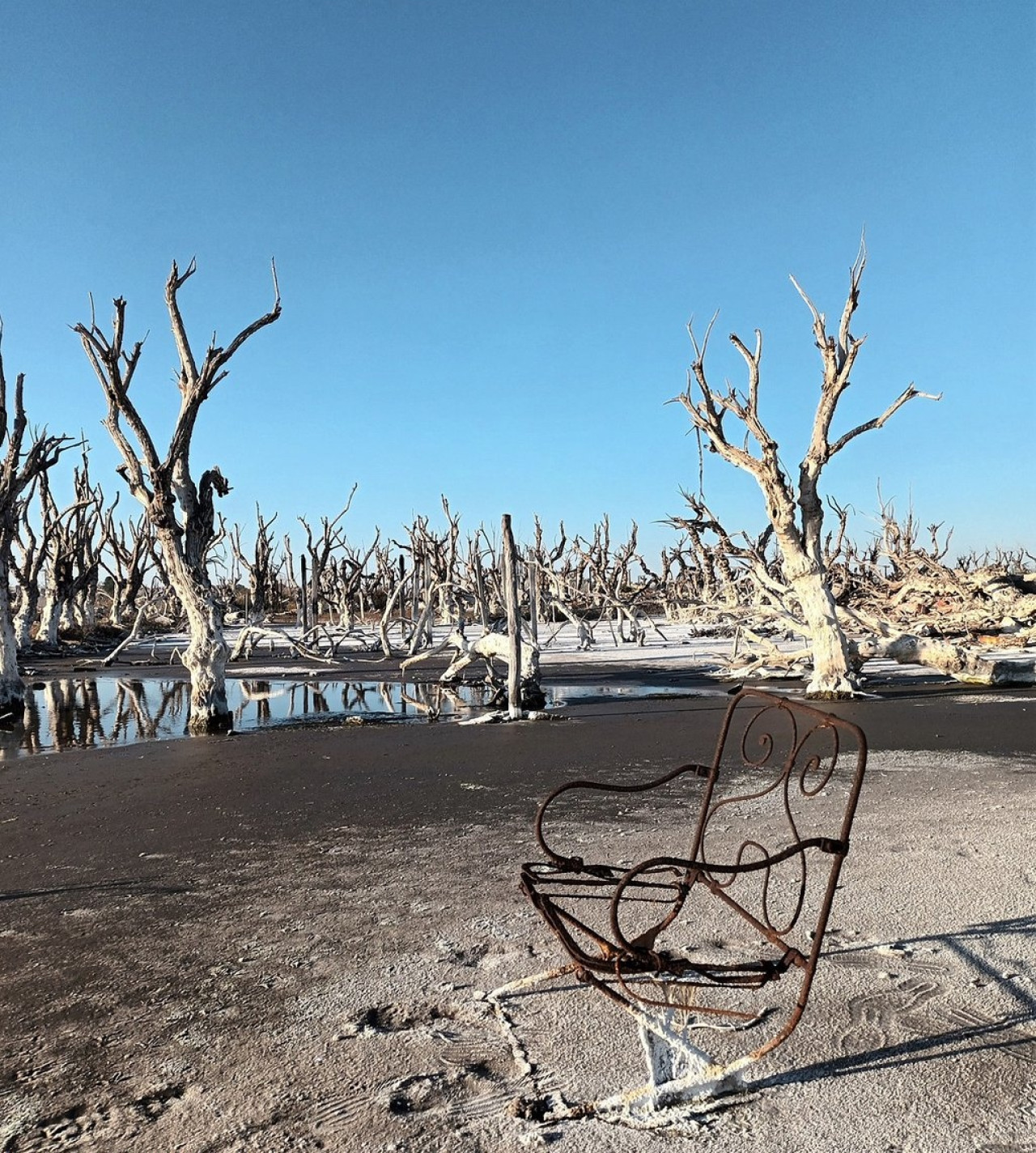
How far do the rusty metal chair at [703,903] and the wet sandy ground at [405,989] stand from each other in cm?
12

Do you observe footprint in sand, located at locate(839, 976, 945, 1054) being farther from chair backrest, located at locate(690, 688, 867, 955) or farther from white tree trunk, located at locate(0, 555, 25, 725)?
white tree trunk, located at locate(0, 555, 25, 725)

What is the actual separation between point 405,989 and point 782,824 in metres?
2.90

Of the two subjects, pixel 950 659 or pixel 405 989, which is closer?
pixel 405 989

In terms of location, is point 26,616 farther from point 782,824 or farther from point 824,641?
point 782,824

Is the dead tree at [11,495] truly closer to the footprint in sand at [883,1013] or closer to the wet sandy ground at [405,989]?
the wet sandy ground at [405,989]

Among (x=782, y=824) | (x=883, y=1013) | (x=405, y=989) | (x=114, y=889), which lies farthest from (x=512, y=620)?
(x=883, y=1013)

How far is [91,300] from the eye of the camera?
Result: 449 inches

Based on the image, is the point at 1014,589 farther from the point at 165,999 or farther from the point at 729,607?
the point at 165,999

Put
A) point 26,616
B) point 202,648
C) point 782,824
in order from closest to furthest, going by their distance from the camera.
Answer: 1. point 782,824
2. point 202,648
3. point 26,616

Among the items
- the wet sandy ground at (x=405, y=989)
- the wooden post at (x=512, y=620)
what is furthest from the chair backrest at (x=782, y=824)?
the wooden post at (x=512, y=620)

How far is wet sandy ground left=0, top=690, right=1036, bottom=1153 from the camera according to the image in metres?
2.29

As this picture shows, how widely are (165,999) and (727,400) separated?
11.5 meters

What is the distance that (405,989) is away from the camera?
3.06 meters

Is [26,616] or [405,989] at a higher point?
[26,616]
